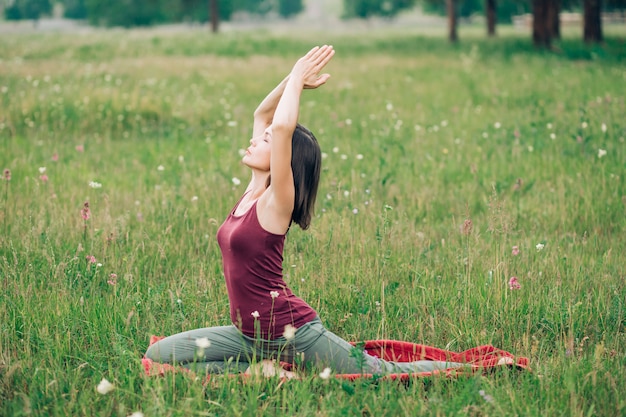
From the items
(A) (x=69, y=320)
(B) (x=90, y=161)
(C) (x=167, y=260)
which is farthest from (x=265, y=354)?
(B) (x=90, y=161)

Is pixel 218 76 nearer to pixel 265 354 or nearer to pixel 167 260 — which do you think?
pixel 167 260

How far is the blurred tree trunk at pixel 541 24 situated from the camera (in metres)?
23.4

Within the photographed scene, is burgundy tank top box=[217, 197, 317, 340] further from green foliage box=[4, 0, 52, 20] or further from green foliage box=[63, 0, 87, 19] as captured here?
green foliage box=[63, 0, 87, 19]

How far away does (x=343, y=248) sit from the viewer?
5.23 m

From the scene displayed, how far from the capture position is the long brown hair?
3.52 m

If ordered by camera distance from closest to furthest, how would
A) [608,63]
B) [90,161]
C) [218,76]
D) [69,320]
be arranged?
[69,320] → [90,161] → [218,76] → [608,63]

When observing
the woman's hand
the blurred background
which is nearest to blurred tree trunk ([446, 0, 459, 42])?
the blurred background

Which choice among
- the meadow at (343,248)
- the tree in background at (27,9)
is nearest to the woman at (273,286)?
the meadow at (343,248)

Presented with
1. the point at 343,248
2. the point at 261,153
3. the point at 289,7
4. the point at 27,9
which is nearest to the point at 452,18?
the point at 343,248

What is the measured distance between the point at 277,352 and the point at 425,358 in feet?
2.43

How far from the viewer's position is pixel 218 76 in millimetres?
16031

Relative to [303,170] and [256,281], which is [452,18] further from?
[256,281]

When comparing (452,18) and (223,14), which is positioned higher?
(223,14)

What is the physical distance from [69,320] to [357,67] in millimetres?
15242
